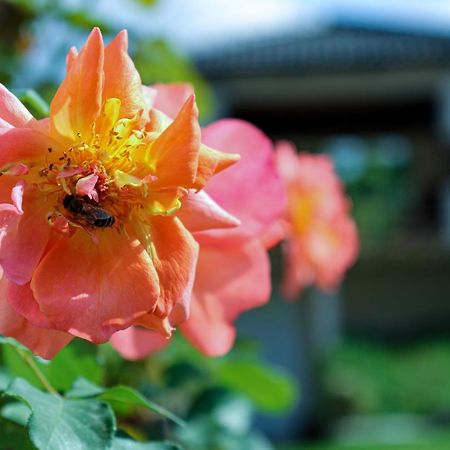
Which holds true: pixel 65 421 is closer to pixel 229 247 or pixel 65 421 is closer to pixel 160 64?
pixel 229 247

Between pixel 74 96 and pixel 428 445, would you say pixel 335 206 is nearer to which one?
pixel 74 96

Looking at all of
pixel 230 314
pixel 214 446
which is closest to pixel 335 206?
pixel 214 446

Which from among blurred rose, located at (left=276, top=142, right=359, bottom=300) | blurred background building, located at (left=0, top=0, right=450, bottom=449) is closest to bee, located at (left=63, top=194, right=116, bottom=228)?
blurred rose, located at (left=276, top=142, right=359, bottom=300)

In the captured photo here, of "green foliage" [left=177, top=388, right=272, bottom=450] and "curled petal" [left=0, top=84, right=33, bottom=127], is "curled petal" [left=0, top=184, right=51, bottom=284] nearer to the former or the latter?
"curled petal" [left=0, top=84, right=33, bottom=127]

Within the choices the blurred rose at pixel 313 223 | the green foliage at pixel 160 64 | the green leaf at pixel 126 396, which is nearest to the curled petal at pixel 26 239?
the green leaf at pixel 126 396

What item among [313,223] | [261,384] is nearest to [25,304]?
[261,384]

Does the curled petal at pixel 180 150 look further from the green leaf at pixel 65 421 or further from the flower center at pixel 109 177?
the green leaf at pixel 65 421
